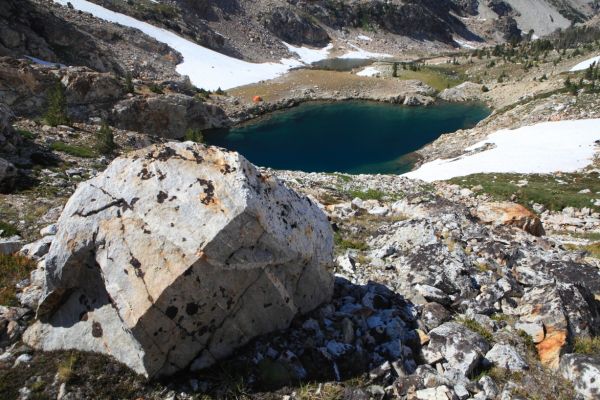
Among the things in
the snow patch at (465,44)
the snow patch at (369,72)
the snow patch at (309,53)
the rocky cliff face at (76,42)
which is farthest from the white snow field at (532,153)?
the snow patch at (465,44)

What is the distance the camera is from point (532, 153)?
114 ft

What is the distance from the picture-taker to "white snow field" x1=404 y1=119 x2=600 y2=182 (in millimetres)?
32281

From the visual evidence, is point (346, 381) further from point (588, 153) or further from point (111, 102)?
point (111, 102)

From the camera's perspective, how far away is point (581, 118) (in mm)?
43312

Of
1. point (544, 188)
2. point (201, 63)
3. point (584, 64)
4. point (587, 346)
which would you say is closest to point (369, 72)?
point (201, 63)

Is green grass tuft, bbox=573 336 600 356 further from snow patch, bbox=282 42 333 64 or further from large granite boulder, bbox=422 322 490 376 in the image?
snow patch, bbox=282 42 333 64

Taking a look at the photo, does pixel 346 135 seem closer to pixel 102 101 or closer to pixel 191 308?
pixel 102 101

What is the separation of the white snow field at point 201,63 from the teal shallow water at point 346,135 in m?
19.8

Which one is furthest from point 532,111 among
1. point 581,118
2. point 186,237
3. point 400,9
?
point 400,9

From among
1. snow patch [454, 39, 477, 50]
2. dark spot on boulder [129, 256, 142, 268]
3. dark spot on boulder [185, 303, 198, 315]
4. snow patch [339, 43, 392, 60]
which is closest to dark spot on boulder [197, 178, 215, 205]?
dark spot on boulder [129, 256, 142, 268]

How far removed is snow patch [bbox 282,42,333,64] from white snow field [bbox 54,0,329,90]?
27.5 m

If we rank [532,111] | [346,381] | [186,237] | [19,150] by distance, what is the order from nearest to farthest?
1. [186,237]
2. [346,381]
3. [19,150]
4. [532,111]

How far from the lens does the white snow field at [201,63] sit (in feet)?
260

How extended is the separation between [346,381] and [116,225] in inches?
177
